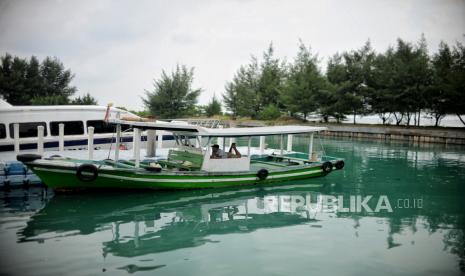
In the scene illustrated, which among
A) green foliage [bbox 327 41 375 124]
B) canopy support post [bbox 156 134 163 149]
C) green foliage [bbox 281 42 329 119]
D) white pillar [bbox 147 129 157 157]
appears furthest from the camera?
green foliage [bbox 281 42 329 119]

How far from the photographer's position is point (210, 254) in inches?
358

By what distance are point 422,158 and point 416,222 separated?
17267 millimetres

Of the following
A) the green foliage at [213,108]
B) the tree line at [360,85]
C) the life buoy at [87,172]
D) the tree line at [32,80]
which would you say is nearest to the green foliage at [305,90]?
the tree line at [360,85]

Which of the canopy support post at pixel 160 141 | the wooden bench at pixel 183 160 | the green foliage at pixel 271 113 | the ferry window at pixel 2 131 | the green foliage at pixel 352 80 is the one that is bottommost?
the wooden bench at pixel 183 160

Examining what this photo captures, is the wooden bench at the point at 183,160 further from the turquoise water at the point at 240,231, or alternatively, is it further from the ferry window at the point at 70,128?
the ferry window at the point at 70,128

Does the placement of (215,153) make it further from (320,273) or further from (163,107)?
(163,107)

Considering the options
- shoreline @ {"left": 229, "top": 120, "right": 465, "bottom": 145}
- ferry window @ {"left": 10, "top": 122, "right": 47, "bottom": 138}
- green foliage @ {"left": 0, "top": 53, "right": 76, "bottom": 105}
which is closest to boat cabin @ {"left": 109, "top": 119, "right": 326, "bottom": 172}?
ferry window @ {"left": 10, "top": 122, "right": 47, "bottom": 138}

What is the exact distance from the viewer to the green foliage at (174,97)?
56.3m

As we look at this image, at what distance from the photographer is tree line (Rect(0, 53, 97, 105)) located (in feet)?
166

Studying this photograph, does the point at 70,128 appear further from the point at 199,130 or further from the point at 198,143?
the point at 199,130

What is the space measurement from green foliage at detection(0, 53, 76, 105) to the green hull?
34568 mm

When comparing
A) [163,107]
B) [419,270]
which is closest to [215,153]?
[419,270]

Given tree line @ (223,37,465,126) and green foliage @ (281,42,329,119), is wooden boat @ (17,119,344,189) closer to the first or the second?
tree line @ (223,37,465,126)

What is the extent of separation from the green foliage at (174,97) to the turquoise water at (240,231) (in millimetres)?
41669
